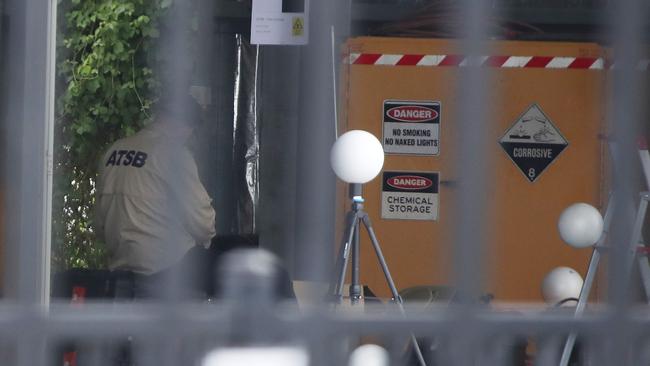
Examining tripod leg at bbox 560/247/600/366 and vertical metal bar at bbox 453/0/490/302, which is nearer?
vertical metal bar at bbox 453/0/490/302

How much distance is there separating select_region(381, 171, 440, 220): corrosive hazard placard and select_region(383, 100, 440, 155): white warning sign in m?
0.11

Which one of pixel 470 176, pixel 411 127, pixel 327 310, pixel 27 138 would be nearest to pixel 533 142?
pixel 411 127

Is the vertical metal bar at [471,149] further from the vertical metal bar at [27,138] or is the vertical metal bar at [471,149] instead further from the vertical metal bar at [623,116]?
the vertical metal bar at [27,138]

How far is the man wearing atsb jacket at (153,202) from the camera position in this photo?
7.29ft

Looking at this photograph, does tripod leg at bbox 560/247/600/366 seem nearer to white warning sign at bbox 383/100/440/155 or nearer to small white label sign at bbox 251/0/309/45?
white warning sign at bbox 383/100/440/155

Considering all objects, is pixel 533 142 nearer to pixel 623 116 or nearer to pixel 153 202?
pixel 153 202

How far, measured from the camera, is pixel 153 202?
418cm

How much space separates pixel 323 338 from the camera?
2199mm

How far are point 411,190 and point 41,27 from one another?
10.5 ft

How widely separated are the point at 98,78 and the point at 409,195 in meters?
2.16

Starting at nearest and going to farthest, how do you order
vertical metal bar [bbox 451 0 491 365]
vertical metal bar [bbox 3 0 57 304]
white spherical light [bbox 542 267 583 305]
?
vertical metal bar [bbox 3 0 57 304] < vertical metal bar [bbox 451 0 491 365] < white spherical light [bbox 542 267 583 305]

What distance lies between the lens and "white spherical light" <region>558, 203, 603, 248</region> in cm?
396

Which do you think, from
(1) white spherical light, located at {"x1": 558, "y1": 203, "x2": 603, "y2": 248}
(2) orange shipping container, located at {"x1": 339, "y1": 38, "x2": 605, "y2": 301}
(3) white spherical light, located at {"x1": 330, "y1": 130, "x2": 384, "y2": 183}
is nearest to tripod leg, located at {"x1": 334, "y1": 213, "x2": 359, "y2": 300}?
(3) white spherical light, located at {"x1": 330, "y1": 130, "x2": 384, "y2": 183}

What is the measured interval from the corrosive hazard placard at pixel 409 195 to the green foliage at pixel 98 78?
1.61 m
